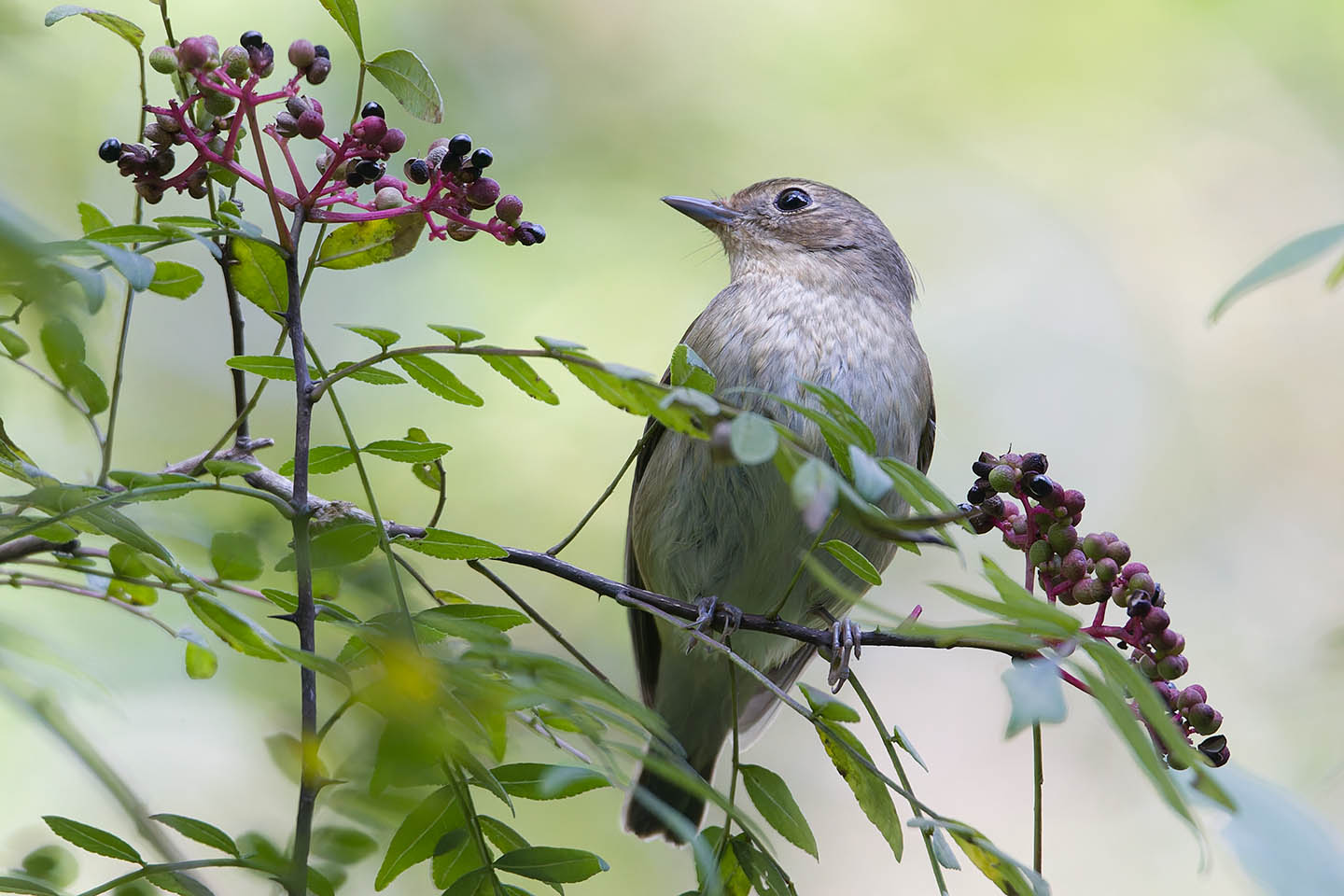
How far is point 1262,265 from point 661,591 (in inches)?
152

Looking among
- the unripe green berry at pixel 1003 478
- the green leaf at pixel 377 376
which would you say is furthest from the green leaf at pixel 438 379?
the unripe green berry at pixel 1003 478

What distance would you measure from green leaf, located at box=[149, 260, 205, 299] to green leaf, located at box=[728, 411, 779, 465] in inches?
40.3

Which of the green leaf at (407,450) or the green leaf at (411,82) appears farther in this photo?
the green leaf at (407,450)

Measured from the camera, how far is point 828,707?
7.31ft

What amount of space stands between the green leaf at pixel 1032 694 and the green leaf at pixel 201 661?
140cm

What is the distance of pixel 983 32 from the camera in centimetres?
977

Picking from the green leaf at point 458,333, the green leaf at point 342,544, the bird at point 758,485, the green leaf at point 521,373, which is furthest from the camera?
the bird at point 758,485

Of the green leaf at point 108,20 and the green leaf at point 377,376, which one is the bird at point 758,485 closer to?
the green leaf at point 377,376

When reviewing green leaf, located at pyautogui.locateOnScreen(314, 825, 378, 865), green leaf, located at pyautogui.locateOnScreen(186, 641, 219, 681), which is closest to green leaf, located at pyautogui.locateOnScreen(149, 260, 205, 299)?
green leaf, located at pyautogui.locateOnScreen(186, 641, 219, 681)

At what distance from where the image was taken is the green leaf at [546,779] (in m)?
1.70

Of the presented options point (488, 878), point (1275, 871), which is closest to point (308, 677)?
point (488, 878)

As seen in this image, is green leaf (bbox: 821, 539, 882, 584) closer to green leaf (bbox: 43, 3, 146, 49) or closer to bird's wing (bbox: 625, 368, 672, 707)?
green leaf (bbox: 43, 3, 146, 49)

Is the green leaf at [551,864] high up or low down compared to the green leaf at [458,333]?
down

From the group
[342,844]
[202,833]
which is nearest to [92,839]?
[202,833]
